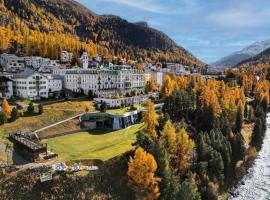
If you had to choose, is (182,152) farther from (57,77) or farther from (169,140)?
(57,77)

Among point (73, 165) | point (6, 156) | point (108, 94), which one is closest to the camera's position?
point (73, 165)

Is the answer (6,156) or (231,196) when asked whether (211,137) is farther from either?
(6,156)

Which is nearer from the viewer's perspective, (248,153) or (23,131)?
(23,131)

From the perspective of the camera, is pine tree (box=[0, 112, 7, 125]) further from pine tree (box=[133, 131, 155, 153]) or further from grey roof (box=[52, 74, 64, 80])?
grey roof (box=[52, 74, 64, 80])

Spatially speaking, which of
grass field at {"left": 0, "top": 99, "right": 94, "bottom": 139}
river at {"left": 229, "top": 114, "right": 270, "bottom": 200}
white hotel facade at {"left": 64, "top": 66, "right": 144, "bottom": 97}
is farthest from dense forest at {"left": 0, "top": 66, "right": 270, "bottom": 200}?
white hotel facade at {"left": 64, "top": 66, "right": 144, "bottom": 97}

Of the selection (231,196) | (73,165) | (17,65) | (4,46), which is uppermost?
(4,46)

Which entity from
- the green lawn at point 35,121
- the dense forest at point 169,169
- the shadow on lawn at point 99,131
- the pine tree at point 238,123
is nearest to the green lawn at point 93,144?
the shadow on lawn at point 99,131

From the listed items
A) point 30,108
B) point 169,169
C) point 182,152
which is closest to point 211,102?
point 182,152

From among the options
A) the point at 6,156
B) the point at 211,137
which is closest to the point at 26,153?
the point at 6,156
